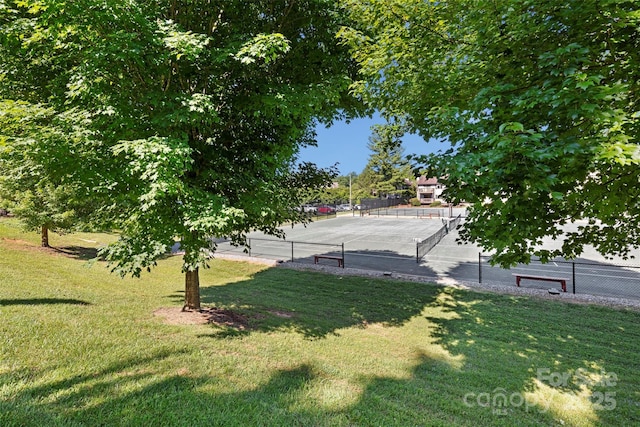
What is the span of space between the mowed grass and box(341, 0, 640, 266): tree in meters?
2.24

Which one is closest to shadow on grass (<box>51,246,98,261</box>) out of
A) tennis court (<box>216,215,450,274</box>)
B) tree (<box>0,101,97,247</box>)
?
tennis court (<box>216,215,450,274</box>)

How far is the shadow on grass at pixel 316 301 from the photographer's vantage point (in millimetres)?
7852

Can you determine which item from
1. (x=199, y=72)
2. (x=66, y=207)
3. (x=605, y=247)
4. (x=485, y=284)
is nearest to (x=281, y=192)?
(x=199, y=72)

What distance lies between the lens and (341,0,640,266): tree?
322 cm

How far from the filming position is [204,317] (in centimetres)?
755

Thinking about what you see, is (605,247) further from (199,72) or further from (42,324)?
(42,324)

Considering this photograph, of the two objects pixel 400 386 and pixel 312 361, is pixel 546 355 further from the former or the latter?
pixel 312 361

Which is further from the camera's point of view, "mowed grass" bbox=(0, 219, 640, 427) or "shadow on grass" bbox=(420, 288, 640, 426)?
"shadow on grass" bbox=(420, 288, 640, 426)

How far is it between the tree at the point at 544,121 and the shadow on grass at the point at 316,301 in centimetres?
455

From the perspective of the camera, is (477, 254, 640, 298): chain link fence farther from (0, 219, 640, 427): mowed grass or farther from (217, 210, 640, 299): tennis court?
(0, 219, 640, 427): mowed grass

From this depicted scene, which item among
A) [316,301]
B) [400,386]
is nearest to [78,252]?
[316,301]

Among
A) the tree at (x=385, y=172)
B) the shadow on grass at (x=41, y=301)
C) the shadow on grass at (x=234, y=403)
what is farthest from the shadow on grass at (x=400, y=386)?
the tree at (x=385, y=172)

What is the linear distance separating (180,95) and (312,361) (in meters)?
5.26

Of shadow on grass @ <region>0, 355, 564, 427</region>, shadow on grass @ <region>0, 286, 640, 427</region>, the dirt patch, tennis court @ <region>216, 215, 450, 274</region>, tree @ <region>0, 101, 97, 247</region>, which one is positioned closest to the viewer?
shadow on grass @ <region>0, 355, 564, 427</region>
